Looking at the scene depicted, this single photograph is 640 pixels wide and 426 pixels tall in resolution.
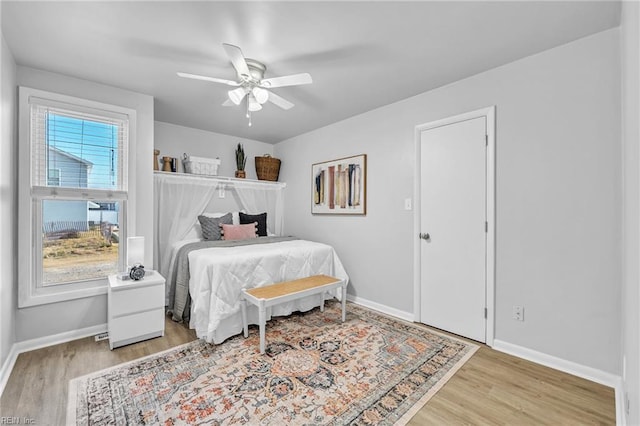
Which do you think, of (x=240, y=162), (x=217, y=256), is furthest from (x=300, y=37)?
(x=240, y=162)

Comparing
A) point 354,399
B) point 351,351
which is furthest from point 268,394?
point 351,351

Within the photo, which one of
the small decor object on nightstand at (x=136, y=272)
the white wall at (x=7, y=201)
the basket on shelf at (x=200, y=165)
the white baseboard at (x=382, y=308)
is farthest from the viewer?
the basket on shelf at (x=200, y=165)

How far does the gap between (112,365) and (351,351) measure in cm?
189

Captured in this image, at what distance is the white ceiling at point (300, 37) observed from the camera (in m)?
1.73

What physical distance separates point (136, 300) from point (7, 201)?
3.94 feet

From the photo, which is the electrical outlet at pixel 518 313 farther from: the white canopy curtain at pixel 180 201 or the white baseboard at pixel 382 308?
the white canopy curtain at pixel 180 201

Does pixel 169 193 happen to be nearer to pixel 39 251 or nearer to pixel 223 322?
pixel 39 251

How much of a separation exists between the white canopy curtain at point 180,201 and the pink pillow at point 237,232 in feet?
1.46

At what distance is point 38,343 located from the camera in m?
2.46

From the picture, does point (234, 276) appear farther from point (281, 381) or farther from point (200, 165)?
point (200, 165)

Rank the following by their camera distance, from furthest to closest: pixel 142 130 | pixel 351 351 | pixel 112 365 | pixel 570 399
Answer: pixel 142 130 → pixel 351 351 → pixel 112 365 → pixel 570 399

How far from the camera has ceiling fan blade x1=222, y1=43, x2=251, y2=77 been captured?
1.79 metres

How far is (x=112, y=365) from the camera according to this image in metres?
2.19

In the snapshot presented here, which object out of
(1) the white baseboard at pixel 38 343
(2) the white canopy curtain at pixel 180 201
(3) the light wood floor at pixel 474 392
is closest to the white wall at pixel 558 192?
(3) the light wood floor at pixel 474 392
